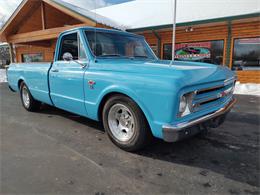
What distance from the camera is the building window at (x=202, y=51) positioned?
402 inches

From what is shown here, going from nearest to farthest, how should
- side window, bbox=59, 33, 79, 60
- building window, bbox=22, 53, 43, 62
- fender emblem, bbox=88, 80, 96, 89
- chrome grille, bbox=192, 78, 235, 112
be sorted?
chrome grille, bbox=192, 78, 235, 112
fender emblem, bbox=88, 80, 96, 89
side window, bbox=59, 33, 79, 60
building window, bbox=22, 53, 43, 62

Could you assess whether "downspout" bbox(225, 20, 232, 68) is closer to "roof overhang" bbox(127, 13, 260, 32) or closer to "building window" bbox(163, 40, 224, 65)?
"building window" bbox(163, 40, 224, 65)

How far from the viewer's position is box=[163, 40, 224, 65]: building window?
33.5 feet

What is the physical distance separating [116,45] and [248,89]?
769 cm

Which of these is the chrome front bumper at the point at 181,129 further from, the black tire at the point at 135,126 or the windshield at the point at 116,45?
the windshield at the point at 116,45

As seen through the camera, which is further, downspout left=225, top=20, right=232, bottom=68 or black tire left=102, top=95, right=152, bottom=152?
downspout left=225, top=20, right=232, bottom=68

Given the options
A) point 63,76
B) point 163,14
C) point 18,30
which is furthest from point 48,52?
point 63,76

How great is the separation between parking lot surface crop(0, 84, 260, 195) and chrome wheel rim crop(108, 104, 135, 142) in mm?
242

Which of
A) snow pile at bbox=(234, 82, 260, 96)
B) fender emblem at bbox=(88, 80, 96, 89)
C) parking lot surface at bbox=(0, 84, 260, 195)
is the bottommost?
parking lot surface at bbox=(0, 84, 260, 195)

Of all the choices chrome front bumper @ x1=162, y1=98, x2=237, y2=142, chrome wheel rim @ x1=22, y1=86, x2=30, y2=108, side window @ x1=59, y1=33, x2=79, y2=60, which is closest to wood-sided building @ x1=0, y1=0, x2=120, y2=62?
chrome wheel rim @ x1=22, y1=86, x2=30, y2=108

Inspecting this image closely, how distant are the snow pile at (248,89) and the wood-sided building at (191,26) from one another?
1.97ft

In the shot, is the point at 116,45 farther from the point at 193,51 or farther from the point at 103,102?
the point at 193,51

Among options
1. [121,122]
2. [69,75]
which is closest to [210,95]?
[121,122]

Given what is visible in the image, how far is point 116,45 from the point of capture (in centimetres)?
377
